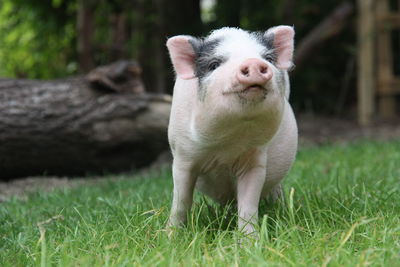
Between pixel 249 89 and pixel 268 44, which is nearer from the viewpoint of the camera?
pixel 249 89

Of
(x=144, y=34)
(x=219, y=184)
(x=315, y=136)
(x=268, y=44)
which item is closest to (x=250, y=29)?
(x=144, y=34)

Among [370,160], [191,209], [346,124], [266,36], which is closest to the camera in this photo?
[266,36]

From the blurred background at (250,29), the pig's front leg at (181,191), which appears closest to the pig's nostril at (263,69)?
the pig's front leg at (181,191)

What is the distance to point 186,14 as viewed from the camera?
9367 millimetres

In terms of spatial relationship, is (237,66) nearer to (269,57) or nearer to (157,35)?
(269,57)

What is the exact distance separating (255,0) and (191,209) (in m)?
7.74

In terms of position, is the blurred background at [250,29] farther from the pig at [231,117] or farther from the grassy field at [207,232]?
the pig at [231,117]

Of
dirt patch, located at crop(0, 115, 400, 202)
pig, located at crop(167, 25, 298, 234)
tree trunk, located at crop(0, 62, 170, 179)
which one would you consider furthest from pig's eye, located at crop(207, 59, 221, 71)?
tree trunk, located at crop(0, 62, 170, 179)

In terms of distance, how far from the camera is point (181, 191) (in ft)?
10.3

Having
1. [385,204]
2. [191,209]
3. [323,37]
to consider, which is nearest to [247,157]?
[191,209]

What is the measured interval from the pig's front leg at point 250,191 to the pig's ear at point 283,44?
48 cm

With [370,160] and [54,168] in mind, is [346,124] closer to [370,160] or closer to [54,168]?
[370,160]

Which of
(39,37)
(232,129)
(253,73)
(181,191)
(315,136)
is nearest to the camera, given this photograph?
(253,73)

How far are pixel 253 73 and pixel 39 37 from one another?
26.9ft
